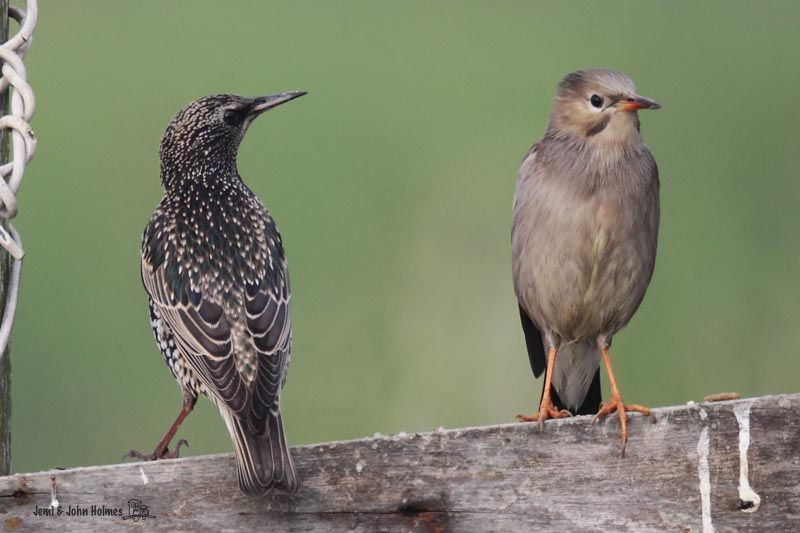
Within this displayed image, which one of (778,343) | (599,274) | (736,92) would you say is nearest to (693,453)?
(599,274)

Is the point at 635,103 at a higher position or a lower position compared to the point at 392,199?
higher

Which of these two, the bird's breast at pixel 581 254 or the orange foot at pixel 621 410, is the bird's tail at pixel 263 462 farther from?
the bird's breast at pixel 581 254

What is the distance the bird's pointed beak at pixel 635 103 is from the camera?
4.59 meters

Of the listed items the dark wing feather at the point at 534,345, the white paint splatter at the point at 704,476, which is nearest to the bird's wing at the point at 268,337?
the white paint splatter at the point at 704,476

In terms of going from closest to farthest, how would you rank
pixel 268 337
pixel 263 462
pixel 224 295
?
pixel 263 462, pixel 268 337, pixel 224 295

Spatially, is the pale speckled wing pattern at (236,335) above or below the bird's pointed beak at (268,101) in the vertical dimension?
below

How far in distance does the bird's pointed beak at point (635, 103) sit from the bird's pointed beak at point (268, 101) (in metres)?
1.00

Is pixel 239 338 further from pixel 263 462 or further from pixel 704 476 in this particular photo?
pixel 704 476

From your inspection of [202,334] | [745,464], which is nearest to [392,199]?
[202,334]

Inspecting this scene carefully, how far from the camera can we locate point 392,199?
8.02 metres

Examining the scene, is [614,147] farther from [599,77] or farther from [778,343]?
[778,343]

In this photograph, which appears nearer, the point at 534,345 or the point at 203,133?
the point at 203,133

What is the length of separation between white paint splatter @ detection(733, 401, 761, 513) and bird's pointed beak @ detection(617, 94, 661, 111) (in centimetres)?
118

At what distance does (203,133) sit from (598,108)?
1297 mm
